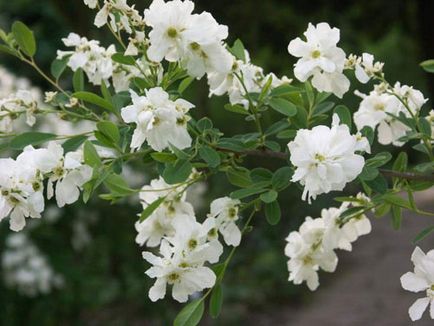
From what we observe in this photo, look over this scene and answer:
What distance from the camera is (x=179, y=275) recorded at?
920 millimetres

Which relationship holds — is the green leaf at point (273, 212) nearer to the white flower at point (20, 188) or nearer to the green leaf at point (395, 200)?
the green leaf at point (395, 200)

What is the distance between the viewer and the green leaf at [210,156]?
939 millimetres

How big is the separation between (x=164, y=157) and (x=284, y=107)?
0.63 feet

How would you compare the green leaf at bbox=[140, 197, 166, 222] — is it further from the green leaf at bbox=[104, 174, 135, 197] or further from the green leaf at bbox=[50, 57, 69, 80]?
the green leaf at bbox=[50, 57, 69, 80]

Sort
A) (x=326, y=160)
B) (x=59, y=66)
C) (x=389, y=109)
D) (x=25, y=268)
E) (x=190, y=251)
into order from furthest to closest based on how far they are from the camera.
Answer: (x=25, y=268) < (x=59, y=66) < (x=389, y=109) < (x=190, y=251) < (x=326, y=160)

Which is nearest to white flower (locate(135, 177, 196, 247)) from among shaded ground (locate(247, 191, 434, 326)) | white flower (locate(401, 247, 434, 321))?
white flower (locate(401, 247, 434, 321))

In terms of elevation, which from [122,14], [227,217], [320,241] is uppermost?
[122,14]

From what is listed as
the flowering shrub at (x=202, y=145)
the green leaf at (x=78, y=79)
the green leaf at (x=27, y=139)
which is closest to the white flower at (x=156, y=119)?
the flowering shrub at (x=202, y=145)

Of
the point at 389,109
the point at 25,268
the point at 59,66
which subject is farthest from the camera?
the point at 25,268

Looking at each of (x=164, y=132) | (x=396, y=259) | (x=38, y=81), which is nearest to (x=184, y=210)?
(x=164, y=132)

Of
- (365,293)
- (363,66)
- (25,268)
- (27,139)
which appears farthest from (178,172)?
(365,293)

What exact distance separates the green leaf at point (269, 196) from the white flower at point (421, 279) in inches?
7.5

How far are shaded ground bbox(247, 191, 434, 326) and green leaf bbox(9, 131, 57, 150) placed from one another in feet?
10.4

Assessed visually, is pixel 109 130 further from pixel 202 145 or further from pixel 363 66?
pixel 363 66
